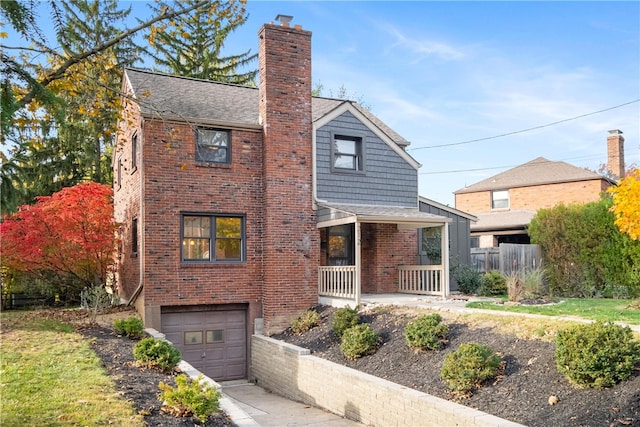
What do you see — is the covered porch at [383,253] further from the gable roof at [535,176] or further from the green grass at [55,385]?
the gable roof at [535,176]

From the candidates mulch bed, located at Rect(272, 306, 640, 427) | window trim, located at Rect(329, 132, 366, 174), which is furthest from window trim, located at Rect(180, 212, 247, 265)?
mulch bed, located at Rect(272, 306, 640, 427)

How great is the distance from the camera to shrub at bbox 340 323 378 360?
444 inches

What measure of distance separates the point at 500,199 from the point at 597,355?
2527cm

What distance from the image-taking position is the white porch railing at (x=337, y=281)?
14562mm

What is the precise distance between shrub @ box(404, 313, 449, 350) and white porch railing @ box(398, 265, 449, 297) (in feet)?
15.9

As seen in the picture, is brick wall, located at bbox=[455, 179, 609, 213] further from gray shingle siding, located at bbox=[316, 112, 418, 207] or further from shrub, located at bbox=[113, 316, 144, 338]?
shrub, located at bbox=[113, 316, 144, 338]

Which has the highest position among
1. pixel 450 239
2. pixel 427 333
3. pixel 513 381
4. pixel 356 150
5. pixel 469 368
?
pixel 356 150

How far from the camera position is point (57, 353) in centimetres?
950

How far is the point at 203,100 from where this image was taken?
54.7ft

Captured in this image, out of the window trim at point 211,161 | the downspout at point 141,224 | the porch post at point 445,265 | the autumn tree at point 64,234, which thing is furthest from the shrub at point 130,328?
the porch post at point 445,265

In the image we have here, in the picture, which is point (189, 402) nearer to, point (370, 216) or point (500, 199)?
point (370, 216)

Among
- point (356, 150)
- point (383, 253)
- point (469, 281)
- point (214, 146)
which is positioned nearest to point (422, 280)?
point (383, 253)

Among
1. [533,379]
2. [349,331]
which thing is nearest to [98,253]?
[349,331]

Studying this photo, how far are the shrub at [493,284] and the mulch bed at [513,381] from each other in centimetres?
596
